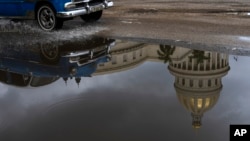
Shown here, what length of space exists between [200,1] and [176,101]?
13422mm

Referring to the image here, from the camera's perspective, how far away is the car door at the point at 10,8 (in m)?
13.9

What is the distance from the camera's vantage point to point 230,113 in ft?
21.3

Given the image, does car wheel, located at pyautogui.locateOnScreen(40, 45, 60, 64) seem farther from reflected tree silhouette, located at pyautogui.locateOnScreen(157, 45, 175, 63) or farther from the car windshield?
reflected tree silhouette, located at pyautogui.locateOnScreen(157, 45, 175, 63)

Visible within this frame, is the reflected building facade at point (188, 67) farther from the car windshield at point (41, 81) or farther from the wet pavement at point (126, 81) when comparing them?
the car windshield at point (41, 81)

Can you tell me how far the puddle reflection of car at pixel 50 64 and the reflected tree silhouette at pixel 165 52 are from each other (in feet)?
3.88

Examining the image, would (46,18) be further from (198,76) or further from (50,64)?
(198,76)

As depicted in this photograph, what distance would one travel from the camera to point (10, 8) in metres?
14.1

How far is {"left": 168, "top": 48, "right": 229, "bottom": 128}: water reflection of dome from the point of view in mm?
7203

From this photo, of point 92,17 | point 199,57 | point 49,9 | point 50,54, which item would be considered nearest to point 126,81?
point 199,57

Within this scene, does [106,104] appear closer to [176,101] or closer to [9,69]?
[176,101]

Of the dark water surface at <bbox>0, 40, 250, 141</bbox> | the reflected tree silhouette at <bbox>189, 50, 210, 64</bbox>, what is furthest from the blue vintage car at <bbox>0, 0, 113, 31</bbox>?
the reflected tree silhouette at <bbox>189, 50, 210, 64</bbox>

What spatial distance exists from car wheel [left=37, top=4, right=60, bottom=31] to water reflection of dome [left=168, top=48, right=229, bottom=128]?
4.82 metres

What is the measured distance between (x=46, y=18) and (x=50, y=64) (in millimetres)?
4449

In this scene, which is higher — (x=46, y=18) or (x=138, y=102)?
(x=46, y=18)
